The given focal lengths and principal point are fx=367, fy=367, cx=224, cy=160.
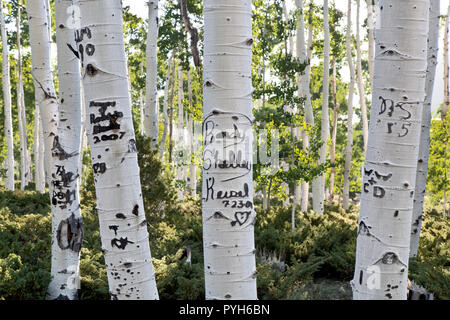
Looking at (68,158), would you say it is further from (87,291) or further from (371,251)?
(371,251)

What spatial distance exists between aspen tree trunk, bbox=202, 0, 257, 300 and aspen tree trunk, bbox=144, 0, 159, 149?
22.3 ft

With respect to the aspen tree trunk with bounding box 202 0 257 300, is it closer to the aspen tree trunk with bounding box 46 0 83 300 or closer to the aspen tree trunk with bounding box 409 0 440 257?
the aspen tree trunk with bounding box 46 0 83 300

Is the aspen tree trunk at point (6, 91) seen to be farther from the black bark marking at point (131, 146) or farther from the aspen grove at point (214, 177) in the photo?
the black bark marking at point (131, 146)

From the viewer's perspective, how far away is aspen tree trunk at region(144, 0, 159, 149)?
8461mm

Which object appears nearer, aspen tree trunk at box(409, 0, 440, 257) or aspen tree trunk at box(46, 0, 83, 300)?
aspen tree trunk at box(46, 0, 83, 300)

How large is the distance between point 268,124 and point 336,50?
715cm

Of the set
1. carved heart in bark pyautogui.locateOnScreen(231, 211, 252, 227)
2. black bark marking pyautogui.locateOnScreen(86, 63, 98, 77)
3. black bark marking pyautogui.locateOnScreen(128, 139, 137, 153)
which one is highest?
black bark marking pyautogui.locateOnScreen(86, 63, 98, 77)

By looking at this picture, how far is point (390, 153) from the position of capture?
174 cm

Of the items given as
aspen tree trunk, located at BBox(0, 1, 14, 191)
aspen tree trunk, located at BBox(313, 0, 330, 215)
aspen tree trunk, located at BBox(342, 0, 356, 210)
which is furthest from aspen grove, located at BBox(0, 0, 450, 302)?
aspen tree trunk, located at BBox(342, 0, 356, 210)

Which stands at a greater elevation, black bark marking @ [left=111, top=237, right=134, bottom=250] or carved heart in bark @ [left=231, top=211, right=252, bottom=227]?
carved heart in bark @ [left=231, top=211, right=252, bottom=227]

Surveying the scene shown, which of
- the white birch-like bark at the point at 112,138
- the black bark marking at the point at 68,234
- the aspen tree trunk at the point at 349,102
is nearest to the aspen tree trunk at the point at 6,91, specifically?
the black bark marking at the point at 68,234
